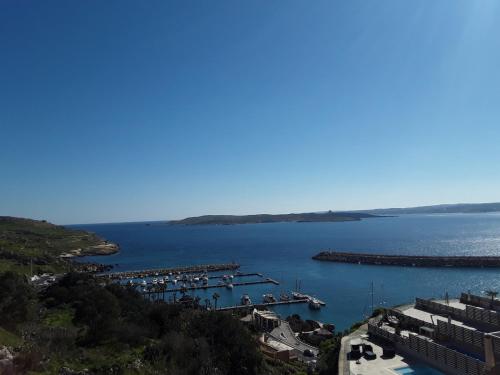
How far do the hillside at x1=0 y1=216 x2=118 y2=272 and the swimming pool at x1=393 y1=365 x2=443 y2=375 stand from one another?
53667mm

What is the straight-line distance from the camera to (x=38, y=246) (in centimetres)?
10119

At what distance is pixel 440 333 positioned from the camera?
1727 cm

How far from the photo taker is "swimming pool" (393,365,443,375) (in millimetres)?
14609

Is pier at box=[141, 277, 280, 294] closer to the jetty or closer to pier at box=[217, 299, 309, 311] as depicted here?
pier at box=[217, 299, 309, 311]

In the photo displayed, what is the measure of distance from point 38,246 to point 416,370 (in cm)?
10510

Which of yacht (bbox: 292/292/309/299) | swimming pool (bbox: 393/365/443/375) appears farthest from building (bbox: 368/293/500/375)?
yacht (bbox: 292/292/309/299)

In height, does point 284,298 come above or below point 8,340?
below

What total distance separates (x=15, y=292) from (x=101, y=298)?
216 inches

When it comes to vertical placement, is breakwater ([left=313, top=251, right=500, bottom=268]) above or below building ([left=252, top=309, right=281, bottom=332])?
above

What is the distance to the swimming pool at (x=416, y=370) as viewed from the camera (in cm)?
1461

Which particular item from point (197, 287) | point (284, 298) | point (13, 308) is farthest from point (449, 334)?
point (197, 287)

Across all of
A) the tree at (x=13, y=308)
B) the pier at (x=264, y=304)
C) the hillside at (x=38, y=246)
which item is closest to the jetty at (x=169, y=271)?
the hillside at (x=38, y=246)

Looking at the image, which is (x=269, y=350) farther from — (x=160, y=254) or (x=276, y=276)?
(x=160, y=254)

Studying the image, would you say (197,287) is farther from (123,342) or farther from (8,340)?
(8,340)
